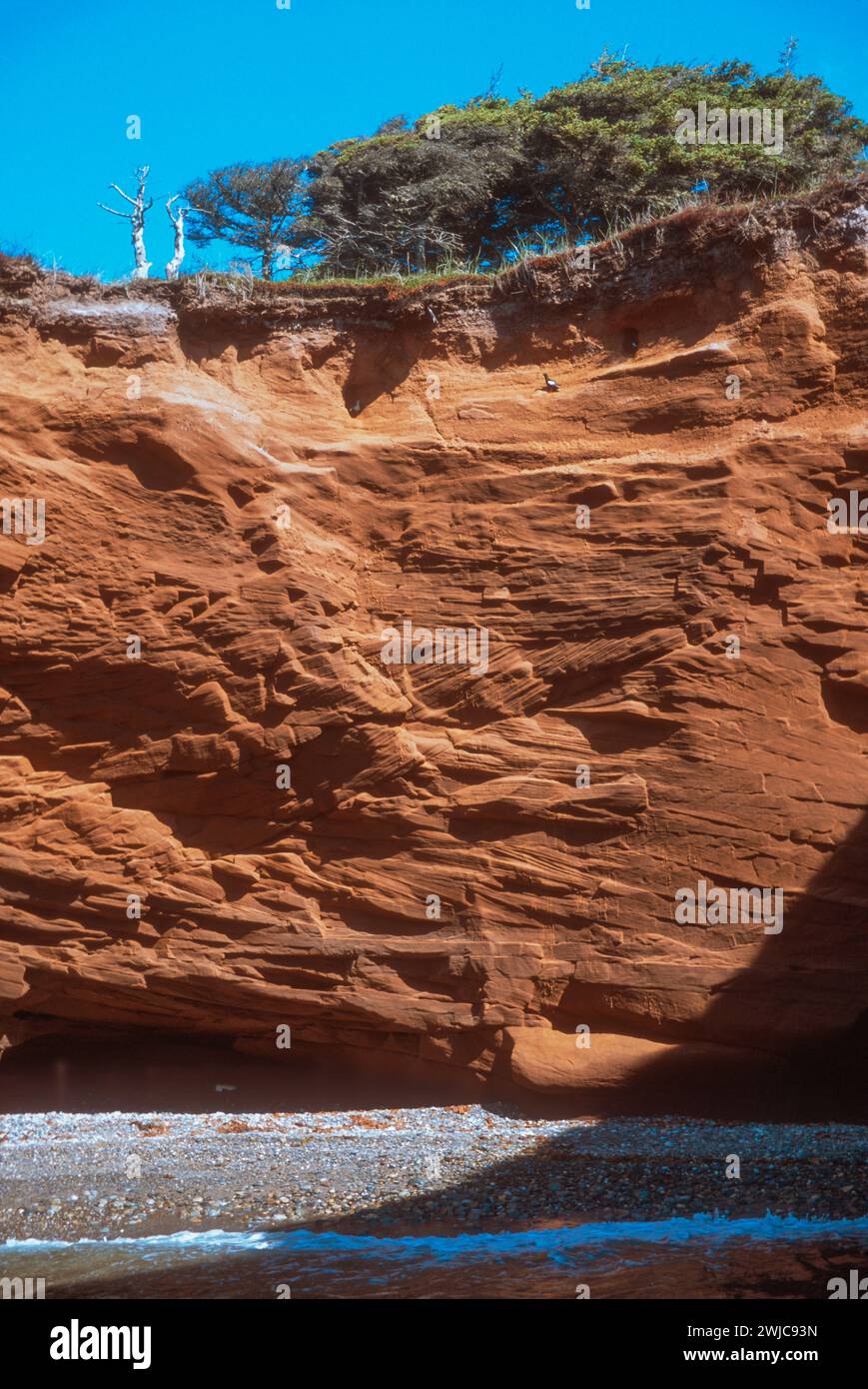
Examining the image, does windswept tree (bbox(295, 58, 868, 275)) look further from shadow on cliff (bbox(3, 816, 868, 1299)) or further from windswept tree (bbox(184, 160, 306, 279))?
shadow on cliff (bbox(3, 816, 868, 1299))

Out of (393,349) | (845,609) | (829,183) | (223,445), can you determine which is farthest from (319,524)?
(829,183)

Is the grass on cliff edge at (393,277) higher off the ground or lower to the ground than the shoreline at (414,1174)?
higher

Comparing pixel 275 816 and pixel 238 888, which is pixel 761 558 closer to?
pixel 275 816

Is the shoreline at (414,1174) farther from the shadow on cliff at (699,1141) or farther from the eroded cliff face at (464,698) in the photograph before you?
the eroded cliff face at (464,698)

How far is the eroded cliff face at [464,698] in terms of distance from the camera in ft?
35.7

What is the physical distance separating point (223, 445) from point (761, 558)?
6388 mm

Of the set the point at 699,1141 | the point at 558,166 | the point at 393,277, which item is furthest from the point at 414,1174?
the point at 558,166

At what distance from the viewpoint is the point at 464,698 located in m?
11.8

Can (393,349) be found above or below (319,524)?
above

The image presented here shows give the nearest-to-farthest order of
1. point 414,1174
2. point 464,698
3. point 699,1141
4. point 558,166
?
point 414,1174 < point 699,1141 < point 464,698 < point 558,166

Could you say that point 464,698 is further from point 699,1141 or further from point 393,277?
point 393,277

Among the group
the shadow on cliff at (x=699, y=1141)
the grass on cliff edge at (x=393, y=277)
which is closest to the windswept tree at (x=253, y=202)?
the grass on cliff edge at (x=393, y=277)

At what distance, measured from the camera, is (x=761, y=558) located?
452 inches
